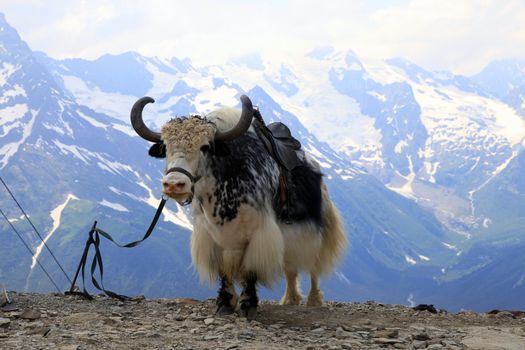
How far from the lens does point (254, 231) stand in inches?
403

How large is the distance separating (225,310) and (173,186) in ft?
8.01

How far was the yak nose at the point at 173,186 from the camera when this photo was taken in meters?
9.02

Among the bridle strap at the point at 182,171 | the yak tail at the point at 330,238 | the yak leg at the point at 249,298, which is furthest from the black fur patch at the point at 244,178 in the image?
the yak tail at the point at 330,238

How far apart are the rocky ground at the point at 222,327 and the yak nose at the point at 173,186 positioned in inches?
65.1

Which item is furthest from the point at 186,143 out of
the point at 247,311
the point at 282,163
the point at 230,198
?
the point at 247,311

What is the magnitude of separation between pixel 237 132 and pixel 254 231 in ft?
4.47

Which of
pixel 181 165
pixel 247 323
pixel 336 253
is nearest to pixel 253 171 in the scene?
pixel 181 165

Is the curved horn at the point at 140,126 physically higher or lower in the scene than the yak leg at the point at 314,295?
higher

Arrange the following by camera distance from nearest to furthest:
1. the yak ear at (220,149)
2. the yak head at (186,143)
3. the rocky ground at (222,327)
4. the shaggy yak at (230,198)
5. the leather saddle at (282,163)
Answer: the rocky ground at (222,327) → the yak head at (186,143) → the shaggy yak at (230,198) → the yak ear at (220,149) → the leather saddle at (282,163)

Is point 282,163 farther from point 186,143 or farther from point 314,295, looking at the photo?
point 314,295

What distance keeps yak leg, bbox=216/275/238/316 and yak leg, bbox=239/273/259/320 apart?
244 millimetres

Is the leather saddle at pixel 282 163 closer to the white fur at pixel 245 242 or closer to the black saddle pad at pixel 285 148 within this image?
the black saddle pad at pixel 285 148

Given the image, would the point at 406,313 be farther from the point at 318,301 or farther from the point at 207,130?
the point at 207,130

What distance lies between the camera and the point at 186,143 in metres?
9.60
